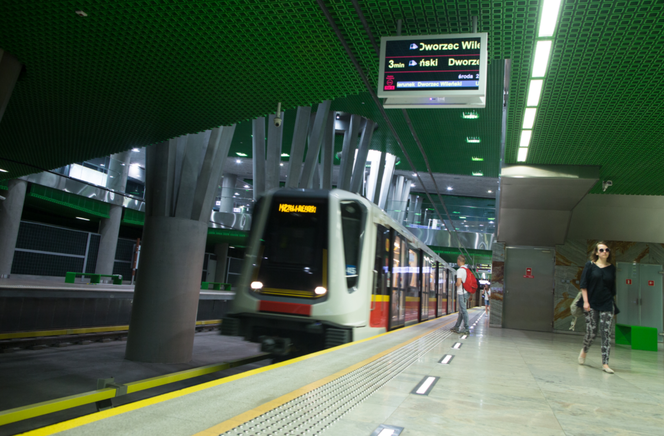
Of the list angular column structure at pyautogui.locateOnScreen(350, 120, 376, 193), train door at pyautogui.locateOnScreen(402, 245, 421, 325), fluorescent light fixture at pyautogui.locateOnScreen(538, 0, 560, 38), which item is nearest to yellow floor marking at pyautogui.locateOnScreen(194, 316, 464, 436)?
fluorescent light fixture at pyautogui.locateOnScreen(538, 0, 560, 38)

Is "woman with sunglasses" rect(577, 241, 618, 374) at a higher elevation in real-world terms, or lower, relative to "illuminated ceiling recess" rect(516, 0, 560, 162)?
lower

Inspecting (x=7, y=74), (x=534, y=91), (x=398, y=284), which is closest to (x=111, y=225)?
(x=398, y=284)

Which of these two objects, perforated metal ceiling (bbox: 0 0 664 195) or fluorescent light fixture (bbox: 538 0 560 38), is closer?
fluorescent light fixture (bbox: 538 0 560 38)

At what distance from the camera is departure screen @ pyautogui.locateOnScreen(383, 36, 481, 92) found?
5.64 metres

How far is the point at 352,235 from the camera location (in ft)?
25.5

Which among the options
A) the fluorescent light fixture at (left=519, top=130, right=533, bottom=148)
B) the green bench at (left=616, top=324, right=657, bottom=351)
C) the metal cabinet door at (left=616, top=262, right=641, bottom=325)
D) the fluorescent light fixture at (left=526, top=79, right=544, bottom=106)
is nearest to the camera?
the fluorescent light fixture at (left=526, top=79, right=544, bottom=106)

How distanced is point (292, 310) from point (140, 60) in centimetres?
409

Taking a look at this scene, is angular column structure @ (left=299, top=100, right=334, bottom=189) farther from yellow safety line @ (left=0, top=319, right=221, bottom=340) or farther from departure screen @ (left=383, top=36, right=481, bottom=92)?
departure screen @ (left=383, top=36, right=481, bottom=92)

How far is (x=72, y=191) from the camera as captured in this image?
21797 mm

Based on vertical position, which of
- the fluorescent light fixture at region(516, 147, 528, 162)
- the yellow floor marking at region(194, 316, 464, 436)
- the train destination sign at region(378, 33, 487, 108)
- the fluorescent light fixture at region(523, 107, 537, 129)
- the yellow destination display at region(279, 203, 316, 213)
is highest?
the fluorescent light fixture at region(516, 147, 528, 162)

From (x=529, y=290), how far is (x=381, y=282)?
8.85 m

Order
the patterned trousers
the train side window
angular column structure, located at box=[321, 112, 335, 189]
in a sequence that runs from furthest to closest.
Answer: angular column structure, located at box=[321, 112, 335, 189] → the train side window → the patterned trousers

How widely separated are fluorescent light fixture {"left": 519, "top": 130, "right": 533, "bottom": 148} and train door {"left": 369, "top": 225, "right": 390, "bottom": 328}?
3.08m

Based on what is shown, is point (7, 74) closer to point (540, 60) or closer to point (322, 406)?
point (322, 406)
